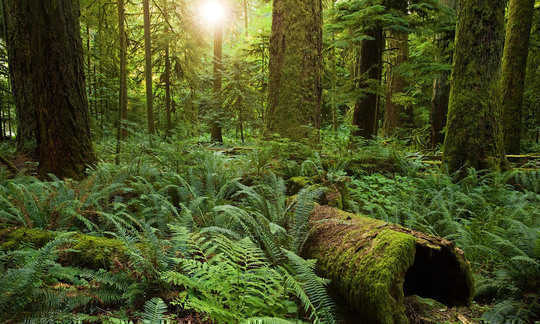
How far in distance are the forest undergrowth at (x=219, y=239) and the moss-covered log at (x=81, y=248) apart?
1cm

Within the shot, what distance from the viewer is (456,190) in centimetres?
504

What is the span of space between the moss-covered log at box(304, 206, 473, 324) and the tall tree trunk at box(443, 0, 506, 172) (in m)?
4.62

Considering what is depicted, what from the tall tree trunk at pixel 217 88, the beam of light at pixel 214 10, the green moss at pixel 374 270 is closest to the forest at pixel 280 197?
the green moss at pixel 374 270

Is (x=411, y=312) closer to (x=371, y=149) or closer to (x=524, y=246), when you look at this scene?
(x=524, y=246)

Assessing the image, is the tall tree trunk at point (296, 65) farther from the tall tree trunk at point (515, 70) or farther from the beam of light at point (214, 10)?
the beam of light at point (214, 10)

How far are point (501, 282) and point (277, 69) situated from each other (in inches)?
180

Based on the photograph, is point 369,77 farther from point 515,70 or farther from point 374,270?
point 374,270

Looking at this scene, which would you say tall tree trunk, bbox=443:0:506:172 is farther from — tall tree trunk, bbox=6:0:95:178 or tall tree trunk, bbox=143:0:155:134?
tall tree trunk, bbox=143:0:155:134

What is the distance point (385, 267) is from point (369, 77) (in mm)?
7356

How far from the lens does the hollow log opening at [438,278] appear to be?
1867 mm

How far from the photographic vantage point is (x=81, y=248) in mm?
2049

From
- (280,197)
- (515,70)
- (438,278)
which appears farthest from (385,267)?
(515,70)

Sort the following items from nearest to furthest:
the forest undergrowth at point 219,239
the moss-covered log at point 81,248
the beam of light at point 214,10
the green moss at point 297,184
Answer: the forest undergrowth at point 219,239
the moss-covered log at point 81,248
the green moss at point 297,184
the beam of light at point 214,10

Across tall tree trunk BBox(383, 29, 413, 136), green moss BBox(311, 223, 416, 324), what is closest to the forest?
green moss BBox(311, 223, 416, 324)
